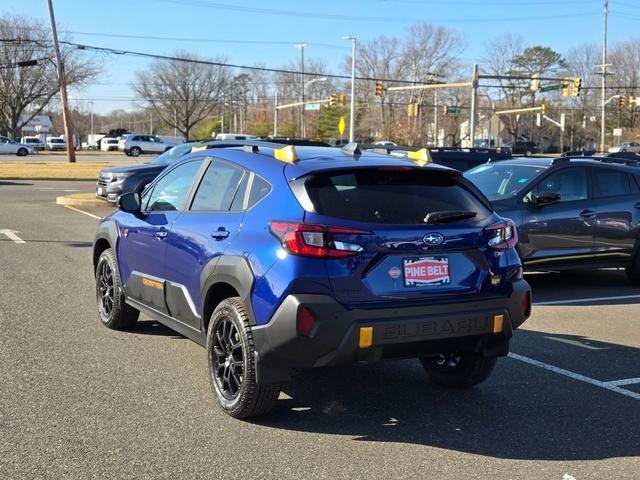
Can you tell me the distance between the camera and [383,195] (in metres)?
4.25

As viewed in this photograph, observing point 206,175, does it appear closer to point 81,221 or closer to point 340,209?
point 340,209

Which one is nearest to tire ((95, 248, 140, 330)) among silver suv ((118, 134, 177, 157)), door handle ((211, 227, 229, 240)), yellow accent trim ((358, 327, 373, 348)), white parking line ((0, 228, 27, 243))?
door handle ((211, 227, 229, 240))

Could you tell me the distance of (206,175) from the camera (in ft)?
17.0

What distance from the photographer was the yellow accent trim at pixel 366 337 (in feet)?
12.7

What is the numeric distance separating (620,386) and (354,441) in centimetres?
236

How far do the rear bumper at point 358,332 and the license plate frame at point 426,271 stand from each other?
148 millimetres

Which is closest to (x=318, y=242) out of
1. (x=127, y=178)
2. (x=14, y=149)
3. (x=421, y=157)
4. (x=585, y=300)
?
(x=421, y=157)

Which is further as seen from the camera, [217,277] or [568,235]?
[568,235]

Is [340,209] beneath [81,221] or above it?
above

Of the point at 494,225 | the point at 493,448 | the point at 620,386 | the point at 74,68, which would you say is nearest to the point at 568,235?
the point at 620,386

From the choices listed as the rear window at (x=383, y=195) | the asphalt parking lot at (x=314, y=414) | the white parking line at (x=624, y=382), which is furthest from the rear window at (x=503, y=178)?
the rear window at (x=383, y=195)

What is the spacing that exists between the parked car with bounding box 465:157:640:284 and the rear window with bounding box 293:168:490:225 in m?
4.33

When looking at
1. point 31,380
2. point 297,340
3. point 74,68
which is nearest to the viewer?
point 297,340

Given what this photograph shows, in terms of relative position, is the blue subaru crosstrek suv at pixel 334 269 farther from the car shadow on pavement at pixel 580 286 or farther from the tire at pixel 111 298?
the car shadow on pavement at pixel 580 286
